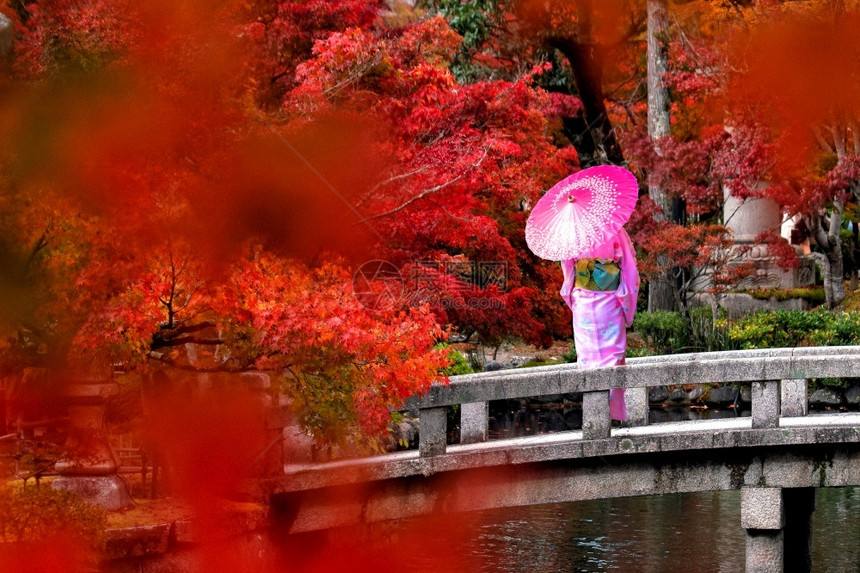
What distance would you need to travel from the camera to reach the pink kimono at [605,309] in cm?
891

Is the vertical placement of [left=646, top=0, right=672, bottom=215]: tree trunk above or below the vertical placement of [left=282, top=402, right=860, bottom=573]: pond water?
above

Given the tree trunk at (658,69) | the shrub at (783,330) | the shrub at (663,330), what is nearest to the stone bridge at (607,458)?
the shrub at (783,330)

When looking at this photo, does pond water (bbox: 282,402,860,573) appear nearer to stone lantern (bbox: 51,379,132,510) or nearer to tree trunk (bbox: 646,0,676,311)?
stone lantern (bbox: 51,379,132,510)

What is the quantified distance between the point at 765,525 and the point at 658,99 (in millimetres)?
11244

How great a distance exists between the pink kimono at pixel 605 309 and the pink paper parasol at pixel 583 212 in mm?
142

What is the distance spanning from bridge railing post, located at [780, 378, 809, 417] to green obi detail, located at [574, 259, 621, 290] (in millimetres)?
1525

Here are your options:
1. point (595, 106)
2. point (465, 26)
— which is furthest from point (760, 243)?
point (465, 26)

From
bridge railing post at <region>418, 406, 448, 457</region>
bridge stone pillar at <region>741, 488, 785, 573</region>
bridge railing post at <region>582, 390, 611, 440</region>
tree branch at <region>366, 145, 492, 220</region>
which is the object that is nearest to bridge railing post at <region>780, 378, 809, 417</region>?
bridge stone pillar at <region>741, 488, 785, 573</region>

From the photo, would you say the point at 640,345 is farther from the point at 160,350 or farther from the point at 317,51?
the point at 160,350

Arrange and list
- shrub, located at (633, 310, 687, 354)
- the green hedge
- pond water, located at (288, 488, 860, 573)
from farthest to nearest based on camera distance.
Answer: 1. shrub, located at (633, 310, 687, 354)
2. the green hedge
3. pond water, located at (288, 488, 860, 573)

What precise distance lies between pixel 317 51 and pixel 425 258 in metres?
2.25

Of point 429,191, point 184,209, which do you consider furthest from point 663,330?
point 184,209

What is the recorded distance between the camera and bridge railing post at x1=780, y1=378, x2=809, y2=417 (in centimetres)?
902

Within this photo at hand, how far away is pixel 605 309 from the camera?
8961 millimetres
